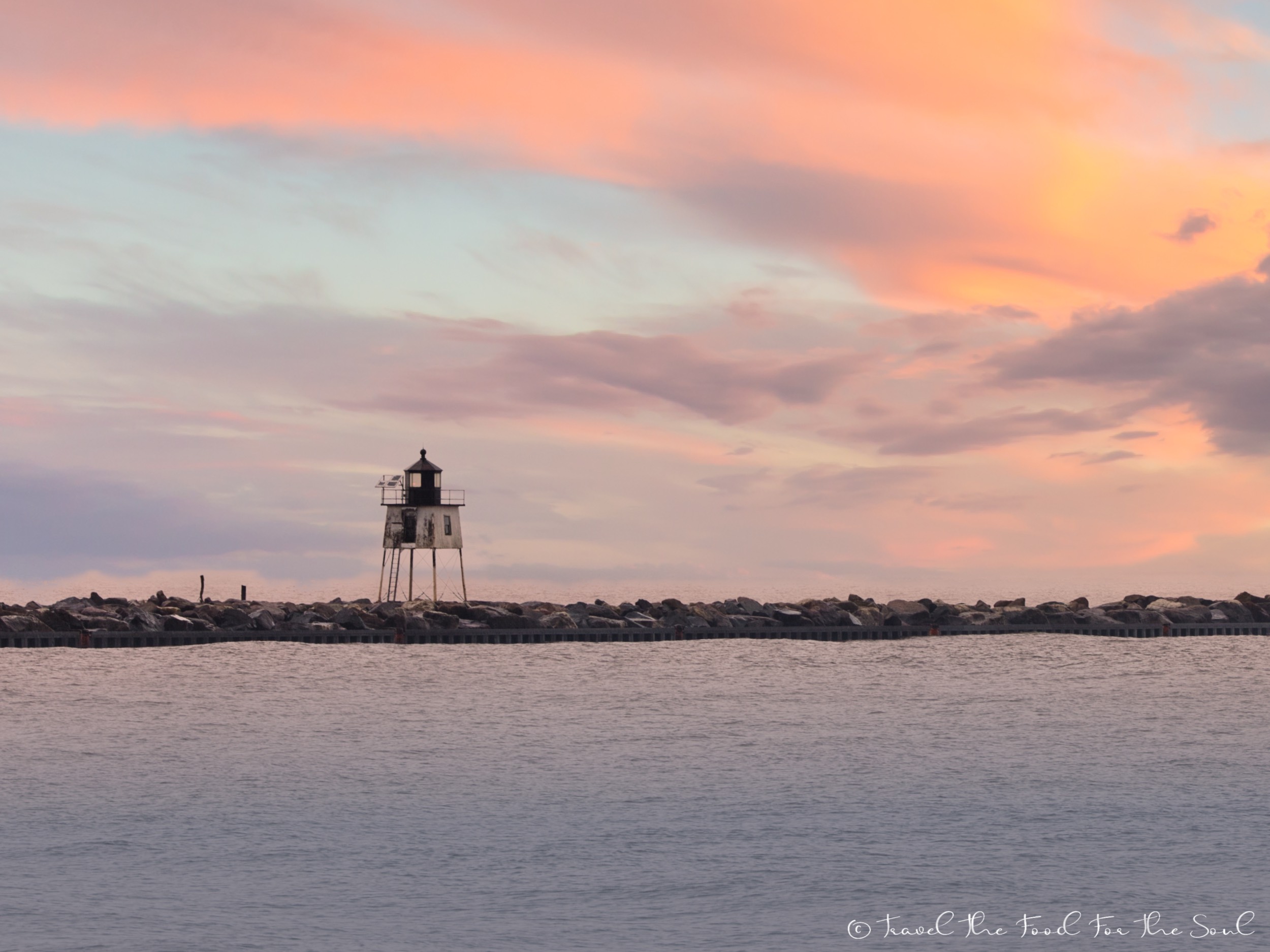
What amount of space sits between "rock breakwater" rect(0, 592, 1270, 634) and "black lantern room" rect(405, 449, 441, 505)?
549cm

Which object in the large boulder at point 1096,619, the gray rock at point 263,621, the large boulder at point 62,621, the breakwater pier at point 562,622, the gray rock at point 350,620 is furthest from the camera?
the large boulder at point 1096,619

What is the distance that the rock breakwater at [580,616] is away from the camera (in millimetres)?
61812

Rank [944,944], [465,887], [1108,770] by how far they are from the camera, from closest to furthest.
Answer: [944,944], [465,887], [1108,770]

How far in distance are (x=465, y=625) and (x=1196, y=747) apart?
36.1 m

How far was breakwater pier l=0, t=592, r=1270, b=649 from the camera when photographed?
60.8m

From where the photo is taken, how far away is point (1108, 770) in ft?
101

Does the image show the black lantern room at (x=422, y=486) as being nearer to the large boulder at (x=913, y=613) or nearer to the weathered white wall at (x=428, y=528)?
the weathered white wall at (x=428, y=528)

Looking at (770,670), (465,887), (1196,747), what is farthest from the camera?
(770,670)

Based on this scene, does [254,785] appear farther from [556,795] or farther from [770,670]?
[770,670]

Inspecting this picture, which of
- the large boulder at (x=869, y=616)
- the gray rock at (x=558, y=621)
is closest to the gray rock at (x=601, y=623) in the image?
the gray rock at (x=558, y=621)

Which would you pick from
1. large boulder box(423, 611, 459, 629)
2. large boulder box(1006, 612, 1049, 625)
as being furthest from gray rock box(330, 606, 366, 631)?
large boulder box(1006, 612, 1049, 625)

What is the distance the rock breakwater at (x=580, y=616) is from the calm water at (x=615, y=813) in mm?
9626

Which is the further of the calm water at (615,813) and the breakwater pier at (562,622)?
the breakwater pier at (562,622)

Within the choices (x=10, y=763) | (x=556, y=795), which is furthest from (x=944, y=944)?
(x=10, y=763)
